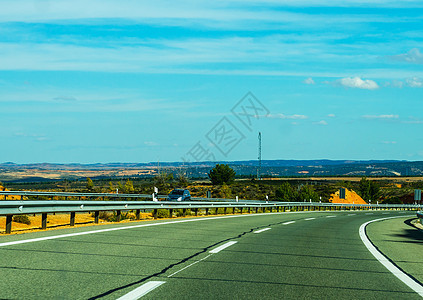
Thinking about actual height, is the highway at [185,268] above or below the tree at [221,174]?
below

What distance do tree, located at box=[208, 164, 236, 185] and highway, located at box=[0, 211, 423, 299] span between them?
111307 mm

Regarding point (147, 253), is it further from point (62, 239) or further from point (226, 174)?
point (226, 174)

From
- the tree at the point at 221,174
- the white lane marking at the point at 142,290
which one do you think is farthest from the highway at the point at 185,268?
the tree at the point at 221,174

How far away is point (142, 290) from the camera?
7008mm

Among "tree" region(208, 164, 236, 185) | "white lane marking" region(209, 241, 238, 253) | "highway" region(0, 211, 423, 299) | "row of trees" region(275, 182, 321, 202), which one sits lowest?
"row of trees" region(275, 182, 321, 202)

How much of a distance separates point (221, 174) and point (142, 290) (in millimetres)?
119097

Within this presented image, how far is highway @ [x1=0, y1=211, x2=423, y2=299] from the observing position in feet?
23.1

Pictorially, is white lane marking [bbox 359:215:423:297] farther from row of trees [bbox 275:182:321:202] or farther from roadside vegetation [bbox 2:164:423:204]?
row of trees [bbox 275:182:321:202]

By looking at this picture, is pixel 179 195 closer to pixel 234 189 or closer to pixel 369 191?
pixel 234 189

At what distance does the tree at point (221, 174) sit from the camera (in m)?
125

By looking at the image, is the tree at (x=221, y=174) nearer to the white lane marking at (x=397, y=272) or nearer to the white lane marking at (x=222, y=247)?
the white lane marking at (x=222, y=247)

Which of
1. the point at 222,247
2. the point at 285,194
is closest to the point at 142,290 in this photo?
the point at 222,247

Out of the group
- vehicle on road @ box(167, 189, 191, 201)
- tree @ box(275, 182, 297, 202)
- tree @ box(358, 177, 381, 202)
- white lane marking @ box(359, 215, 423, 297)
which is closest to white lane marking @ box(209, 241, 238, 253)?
white lane marking @ box(359, 215, 423, 297)

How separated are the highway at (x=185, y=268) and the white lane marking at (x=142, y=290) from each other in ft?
0.04
